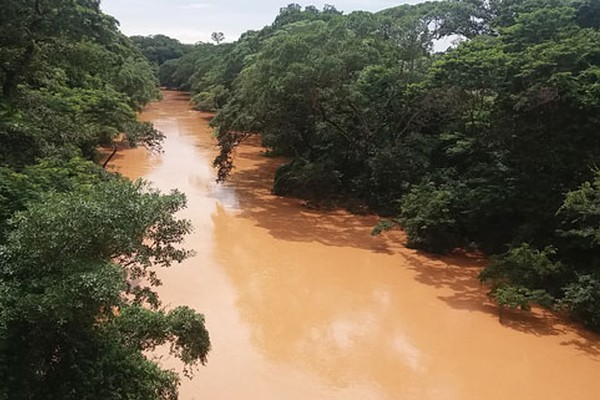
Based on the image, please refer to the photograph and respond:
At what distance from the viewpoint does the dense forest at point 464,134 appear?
10.6 metres

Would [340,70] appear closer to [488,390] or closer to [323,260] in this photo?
[323,260]

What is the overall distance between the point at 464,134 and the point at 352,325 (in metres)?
7.27

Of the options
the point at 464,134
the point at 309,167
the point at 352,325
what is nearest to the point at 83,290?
the point at 352,325

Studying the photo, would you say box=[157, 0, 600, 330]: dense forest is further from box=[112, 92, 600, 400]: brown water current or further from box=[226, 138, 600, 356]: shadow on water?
box=[112, 92, 600, 400]: brown water current

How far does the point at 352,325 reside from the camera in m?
9.62

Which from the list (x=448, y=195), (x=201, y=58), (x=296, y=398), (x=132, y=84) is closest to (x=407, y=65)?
(x=448, y=195)

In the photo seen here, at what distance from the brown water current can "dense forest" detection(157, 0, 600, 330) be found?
812 mm

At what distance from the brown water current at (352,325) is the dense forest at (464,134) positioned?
0.81 metres

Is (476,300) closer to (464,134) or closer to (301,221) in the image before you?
(464,134)

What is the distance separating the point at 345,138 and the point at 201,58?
1426 inches

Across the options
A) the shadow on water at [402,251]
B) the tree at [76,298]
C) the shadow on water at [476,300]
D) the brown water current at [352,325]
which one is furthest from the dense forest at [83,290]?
the shadow on water at [402,251]

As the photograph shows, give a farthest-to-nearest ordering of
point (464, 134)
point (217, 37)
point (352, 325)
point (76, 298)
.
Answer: point (217, 37), point (464, 134), point (352, 325), point (76, 298)

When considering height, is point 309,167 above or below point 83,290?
below

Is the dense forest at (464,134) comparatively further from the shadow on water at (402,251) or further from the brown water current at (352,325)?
the brown water current at (352,325)
